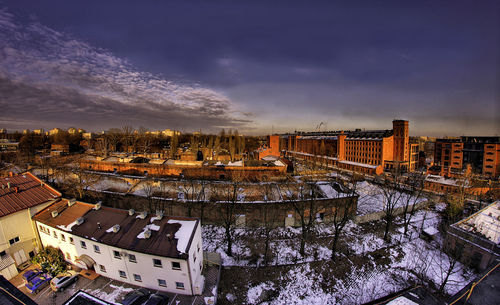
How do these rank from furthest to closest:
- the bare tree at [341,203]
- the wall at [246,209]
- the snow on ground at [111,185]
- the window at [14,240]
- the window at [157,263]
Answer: the snow on ground at [111,185]
the wall at [246,209]
the bare tree at [341,203]
the window at [14,240]
the window at [157,263]

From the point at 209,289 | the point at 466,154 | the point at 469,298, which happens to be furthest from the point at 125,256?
the point at 466,154

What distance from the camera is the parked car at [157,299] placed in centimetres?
1097

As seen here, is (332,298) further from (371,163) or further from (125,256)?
(371,163)

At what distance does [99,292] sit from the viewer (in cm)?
1222

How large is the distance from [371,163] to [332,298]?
1750 inches

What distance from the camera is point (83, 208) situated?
50.0 feet

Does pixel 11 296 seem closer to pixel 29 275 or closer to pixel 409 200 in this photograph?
pixel 29 275

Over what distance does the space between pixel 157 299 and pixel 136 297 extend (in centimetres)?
138

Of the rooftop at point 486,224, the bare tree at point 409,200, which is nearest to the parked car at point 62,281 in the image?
the bare tree at point 409,200

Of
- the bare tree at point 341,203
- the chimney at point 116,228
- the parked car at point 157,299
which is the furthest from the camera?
the bare tree at point 341,203

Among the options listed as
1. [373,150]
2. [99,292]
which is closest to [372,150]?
Answer: [373,150]

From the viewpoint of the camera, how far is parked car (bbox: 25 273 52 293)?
12305 millimetres

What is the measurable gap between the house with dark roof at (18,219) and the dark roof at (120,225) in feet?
2.61

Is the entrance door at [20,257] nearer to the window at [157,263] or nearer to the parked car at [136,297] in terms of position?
the parked car at [136,297]
